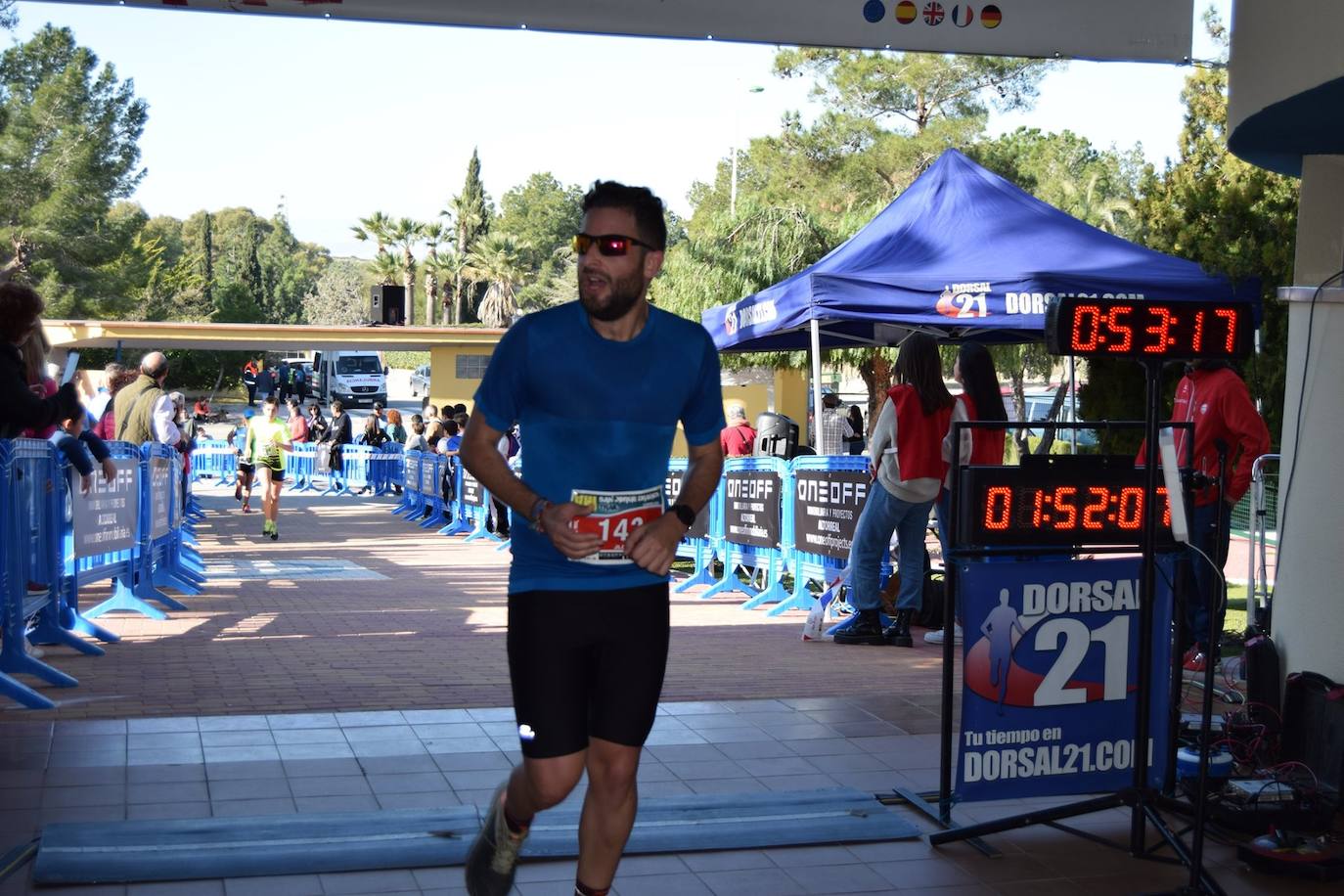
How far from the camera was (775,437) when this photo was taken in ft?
62.8

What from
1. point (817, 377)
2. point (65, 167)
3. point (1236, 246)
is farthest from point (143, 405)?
point (65, 167)

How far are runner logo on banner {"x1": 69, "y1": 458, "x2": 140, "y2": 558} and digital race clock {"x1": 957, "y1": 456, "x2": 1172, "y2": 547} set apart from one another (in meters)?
6.04

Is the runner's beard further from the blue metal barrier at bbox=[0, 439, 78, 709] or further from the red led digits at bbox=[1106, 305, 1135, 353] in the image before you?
the blue metal barrier at bbox=[0, 439, 78, 709]

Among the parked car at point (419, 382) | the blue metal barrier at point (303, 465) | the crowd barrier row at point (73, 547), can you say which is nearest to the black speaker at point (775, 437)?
the crowd barrier row at point (73, 547)

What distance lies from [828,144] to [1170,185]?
33338 mm

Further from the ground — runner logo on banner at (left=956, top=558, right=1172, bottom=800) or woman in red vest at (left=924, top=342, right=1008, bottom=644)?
woman in red vest at (left=924, top=342, right=1008, bottom=644)

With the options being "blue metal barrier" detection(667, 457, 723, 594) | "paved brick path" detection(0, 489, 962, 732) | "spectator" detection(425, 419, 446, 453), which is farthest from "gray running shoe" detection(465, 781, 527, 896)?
"spectator" detection(425, 419, 446, 453)

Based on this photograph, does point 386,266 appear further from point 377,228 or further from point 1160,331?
point 1160,331

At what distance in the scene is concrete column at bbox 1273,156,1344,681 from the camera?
241 inches

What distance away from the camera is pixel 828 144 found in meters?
53.3

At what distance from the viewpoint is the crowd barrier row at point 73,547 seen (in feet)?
24.6

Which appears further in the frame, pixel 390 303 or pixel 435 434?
pixel 390 303

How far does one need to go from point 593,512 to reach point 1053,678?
2.44 m

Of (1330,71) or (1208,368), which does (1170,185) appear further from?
(1330,71)
